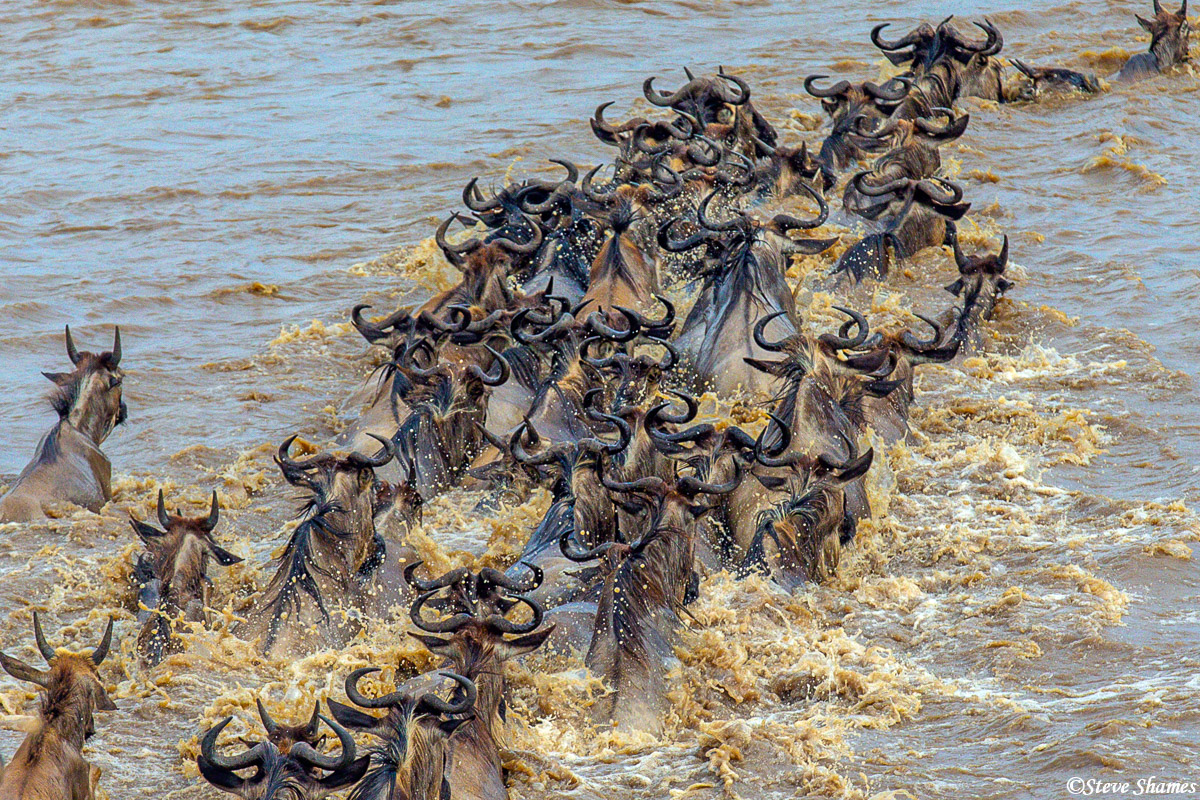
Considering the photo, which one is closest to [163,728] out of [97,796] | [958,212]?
[97,796]

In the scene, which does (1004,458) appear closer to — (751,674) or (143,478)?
(751,674)

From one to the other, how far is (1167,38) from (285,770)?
1404 cm

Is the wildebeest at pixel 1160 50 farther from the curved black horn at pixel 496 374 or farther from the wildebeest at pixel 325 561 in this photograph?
the wildebeest at pixel 325 561

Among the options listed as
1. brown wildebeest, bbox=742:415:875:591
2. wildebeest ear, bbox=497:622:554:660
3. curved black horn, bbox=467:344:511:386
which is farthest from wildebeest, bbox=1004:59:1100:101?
wildebeest ear, bbox=497:622:554:660

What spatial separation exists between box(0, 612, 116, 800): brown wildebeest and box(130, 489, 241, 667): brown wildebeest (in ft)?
3.77

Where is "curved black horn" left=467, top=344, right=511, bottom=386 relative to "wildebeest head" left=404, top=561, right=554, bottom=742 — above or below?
below

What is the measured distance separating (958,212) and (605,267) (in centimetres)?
284

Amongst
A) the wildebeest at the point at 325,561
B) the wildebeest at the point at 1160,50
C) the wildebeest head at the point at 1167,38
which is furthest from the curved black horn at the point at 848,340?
the wildebeest head at the point at 1167,38

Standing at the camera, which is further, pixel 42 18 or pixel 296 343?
pixel 42 18

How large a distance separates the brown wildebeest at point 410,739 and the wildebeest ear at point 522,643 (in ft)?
1.13

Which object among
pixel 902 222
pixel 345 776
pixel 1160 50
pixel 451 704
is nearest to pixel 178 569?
pixel 451 704

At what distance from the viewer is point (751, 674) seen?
6.00 meters

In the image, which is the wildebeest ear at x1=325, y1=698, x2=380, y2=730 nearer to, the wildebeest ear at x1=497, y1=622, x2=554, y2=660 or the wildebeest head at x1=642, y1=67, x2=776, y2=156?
the wildebeest ear at x1=497, y1=622, x2=554, y2=660

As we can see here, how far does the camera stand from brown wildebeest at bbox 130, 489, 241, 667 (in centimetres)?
640
